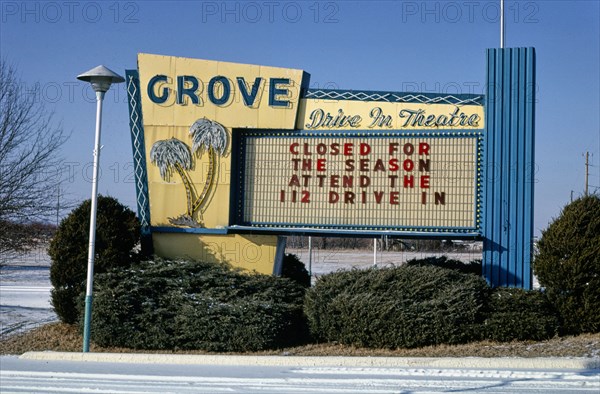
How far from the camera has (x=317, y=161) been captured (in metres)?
15.5

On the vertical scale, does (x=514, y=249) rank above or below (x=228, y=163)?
below

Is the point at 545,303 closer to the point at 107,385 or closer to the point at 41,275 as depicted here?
the point at 107,385

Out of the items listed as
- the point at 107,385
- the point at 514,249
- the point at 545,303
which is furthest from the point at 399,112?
the point at 107,385

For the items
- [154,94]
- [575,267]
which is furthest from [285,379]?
[154,94]

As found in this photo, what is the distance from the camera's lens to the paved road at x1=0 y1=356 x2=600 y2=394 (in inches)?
388

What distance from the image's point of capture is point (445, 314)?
43.2 ft

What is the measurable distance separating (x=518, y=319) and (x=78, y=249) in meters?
8.28

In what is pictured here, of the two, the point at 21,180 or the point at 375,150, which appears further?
the point at 21,180

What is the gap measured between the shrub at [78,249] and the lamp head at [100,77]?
9.78 ft

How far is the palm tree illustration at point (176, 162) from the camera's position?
51.6ft

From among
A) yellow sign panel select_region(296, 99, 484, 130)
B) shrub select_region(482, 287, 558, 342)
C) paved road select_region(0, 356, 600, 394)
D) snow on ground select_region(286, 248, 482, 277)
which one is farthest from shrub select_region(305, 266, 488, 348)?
snow on ground select_region(286, 248, 482, 277)

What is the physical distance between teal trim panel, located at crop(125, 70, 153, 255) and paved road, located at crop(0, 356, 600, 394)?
4086 millimetres

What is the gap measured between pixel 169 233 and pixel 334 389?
6821 mm

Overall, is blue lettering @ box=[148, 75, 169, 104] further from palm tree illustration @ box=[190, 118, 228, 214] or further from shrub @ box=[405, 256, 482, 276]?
shrub @ box=[405, 256, 482, 276]
